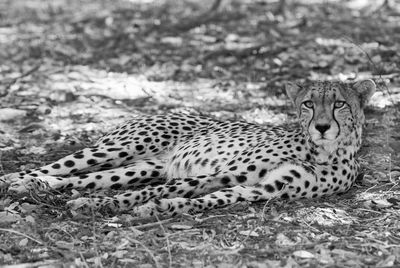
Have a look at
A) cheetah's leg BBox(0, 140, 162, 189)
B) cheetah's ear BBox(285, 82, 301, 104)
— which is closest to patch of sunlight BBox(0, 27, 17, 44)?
cheetah's leg BBox(0, 140, 162, 189)

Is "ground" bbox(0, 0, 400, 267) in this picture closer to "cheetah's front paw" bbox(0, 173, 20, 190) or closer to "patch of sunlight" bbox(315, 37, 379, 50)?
"patch of sunlight" bbox(315, 37, 379, 50)

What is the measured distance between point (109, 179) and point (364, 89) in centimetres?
226

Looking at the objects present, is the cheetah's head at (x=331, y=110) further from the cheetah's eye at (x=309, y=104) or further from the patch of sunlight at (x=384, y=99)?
the patch of sunlight at (x=384, y=99)

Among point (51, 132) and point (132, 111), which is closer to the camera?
point (51, 132)

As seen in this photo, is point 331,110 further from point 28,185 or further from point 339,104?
point 28,185

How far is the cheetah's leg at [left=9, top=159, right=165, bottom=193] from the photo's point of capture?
242 inches

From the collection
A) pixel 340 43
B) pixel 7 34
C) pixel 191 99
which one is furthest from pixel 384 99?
pixel 7 34

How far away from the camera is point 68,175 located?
6.64m

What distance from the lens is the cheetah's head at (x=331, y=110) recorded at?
573 cm

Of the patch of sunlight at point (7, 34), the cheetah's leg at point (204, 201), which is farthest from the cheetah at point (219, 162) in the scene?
the patch of sunlight at point (7, 34)

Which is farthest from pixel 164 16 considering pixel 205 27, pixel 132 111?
pixel 132 111

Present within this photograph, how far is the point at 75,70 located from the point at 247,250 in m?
6.11

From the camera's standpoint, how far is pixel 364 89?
607 cm

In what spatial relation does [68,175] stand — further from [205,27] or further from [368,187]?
[205,27]
